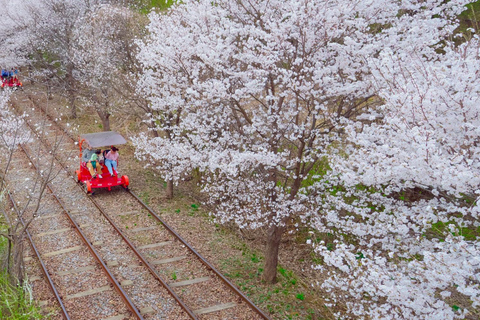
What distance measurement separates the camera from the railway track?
10.4 m

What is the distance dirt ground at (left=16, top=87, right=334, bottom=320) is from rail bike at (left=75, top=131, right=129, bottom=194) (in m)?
0.99

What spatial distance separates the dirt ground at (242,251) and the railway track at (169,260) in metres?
0.37

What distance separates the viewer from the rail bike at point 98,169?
1630 centimetres

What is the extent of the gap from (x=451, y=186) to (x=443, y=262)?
99cm

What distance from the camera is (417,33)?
8.79 m

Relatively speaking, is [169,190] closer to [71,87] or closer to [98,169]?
[98,169]

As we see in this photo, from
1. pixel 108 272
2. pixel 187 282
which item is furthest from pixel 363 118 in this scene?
pixel 108 272

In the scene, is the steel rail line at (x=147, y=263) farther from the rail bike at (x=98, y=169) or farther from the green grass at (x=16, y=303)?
the green grass at (x=16, y=303)

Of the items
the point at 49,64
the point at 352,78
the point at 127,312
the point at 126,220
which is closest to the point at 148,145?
the point at 126,220

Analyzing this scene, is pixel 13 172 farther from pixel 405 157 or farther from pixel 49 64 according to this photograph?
pixel 405 157

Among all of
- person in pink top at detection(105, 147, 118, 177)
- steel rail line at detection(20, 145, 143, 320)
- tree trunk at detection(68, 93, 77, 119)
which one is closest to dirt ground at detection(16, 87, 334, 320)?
person in pink top at detection(105, 147, 118, 177)

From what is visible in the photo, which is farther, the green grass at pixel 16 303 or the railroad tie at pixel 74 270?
the railroad tie at pixel 74 270

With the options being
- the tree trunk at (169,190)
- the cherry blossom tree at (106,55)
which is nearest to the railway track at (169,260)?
the tree trunk at (169,190)

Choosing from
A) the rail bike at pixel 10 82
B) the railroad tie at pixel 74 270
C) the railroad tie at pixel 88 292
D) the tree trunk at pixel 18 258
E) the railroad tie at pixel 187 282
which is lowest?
the railroad tie at pixel 187 282
